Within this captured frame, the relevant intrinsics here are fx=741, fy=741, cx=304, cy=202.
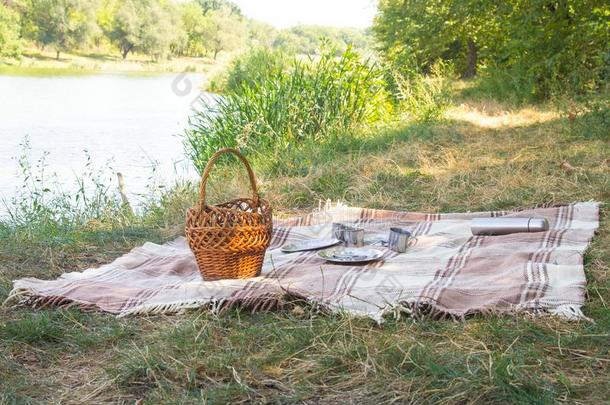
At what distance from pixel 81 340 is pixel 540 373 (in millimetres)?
A: 1344

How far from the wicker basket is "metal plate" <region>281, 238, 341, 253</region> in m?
0.47

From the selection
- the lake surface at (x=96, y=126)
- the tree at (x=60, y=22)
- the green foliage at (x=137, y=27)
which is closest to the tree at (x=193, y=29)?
the green foliage at (x=137, y=27)

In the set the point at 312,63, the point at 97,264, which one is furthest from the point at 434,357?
the point at 312,63

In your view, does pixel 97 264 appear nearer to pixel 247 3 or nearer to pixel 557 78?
pixel 557 78

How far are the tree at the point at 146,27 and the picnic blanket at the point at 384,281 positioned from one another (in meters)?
18.7

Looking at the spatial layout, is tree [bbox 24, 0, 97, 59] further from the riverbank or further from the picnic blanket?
the picnic blanket

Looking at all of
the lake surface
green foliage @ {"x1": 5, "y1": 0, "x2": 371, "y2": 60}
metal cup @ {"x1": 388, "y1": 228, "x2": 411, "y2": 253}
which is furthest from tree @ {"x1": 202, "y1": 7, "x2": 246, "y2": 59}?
metal cup @ {"x1": 388, "y1": 228, "x2": 411, "y2": 253}

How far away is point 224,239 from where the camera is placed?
2684mm

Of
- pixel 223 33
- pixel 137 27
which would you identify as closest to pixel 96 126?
pixel 223 33

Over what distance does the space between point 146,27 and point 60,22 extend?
6692mm

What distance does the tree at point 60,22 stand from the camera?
25969 mm

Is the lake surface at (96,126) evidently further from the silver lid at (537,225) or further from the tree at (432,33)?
the tree at (432,33)

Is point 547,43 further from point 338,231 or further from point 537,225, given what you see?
point 338,231

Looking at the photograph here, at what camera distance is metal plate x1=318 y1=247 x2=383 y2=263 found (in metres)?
2.95
